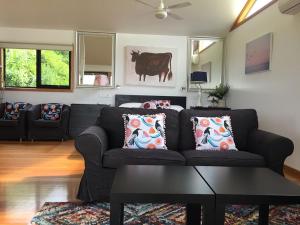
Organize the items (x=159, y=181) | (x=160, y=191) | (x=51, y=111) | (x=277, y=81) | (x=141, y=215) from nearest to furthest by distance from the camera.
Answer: (x=160, y=191) < (x=159, y=181) < (x=141, y=215) < (x=277, y=81) < (x=51, y=111)

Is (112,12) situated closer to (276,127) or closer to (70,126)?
(70,126)

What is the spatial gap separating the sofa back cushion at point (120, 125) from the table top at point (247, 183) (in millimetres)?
945

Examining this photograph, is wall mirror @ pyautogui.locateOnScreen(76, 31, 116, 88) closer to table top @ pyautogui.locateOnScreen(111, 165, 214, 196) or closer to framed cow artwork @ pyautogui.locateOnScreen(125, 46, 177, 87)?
framed cow artwork @ pyautogui.locateOnScreen(125, 46, 177, 87)

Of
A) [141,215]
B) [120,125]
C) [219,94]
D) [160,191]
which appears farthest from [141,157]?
[219,94]

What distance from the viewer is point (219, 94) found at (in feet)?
20.1

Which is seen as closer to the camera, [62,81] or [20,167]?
[20,167]

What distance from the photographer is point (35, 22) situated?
5859 millimetres

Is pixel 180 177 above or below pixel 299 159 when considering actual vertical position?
above

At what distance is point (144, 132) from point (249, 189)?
1.34 m

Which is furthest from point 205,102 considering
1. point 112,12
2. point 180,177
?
point 180,177

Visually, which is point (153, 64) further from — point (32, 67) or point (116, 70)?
point (32, 67)

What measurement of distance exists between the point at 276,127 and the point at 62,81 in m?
4.68

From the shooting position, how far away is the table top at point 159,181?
56.5 inches

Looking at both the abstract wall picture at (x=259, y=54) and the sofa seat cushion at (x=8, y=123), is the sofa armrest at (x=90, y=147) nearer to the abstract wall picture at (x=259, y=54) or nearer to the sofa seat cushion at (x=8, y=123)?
the abstract wall picture at (x=259, y=54)
